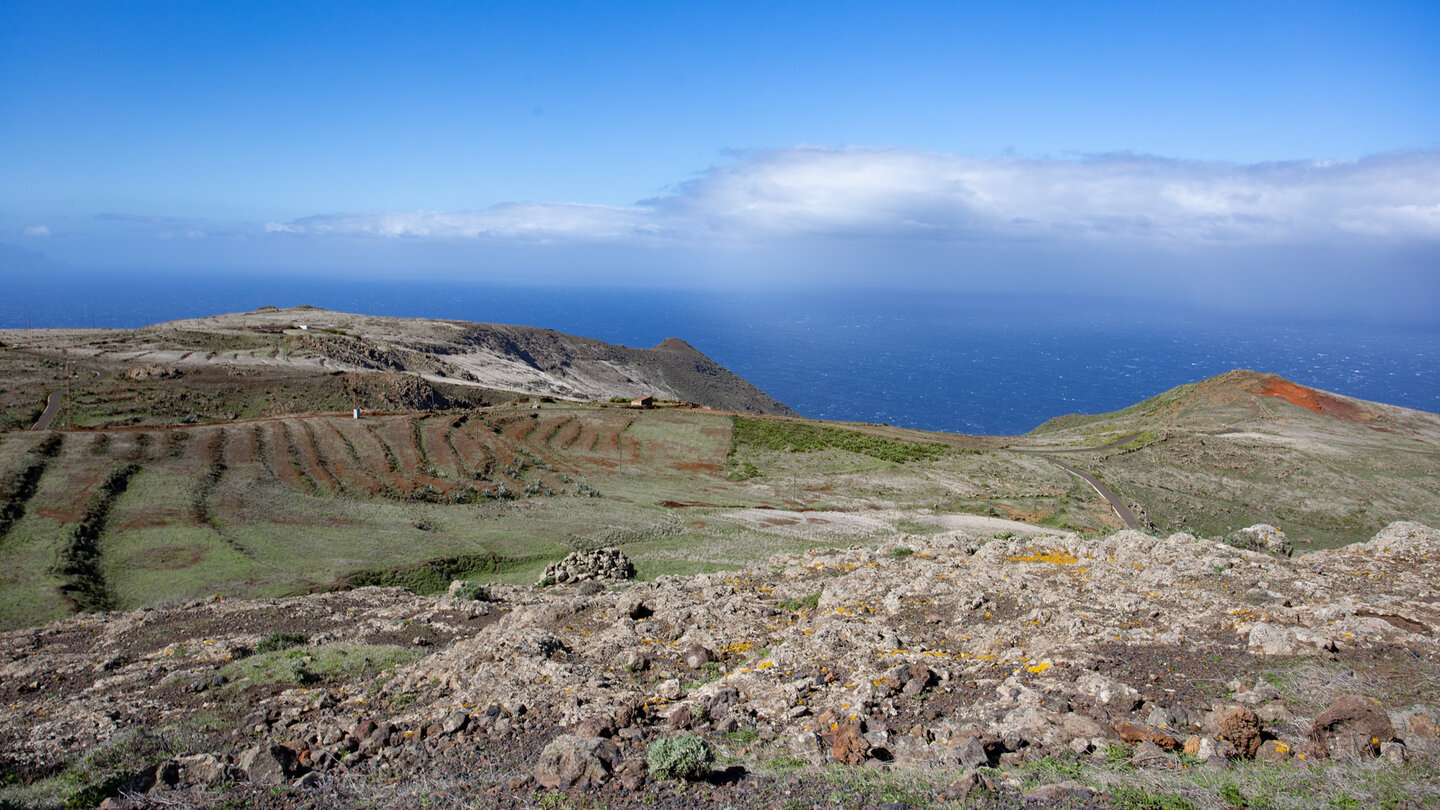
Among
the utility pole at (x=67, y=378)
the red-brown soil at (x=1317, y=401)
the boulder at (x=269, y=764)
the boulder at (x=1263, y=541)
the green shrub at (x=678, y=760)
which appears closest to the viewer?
the green shrub at (x=678, y=760)

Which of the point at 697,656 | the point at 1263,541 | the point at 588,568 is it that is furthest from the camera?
the point at 1263,541

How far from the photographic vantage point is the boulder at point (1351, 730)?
7426 mm

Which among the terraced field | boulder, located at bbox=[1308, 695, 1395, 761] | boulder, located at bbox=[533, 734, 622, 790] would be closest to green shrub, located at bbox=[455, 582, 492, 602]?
the terraced field

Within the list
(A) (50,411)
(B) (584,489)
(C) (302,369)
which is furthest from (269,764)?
(C) (302,369)

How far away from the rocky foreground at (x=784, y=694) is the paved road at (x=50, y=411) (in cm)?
3583

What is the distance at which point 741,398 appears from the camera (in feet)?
376

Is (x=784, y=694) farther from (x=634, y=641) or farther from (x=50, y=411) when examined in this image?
(x=50, y=411)

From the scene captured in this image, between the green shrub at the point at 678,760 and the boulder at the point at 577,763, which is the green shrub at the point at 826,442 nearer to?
the boulder at the point at 577,763

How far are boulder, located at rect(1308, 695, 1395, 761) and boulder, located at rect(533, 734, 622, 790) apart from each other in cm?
803

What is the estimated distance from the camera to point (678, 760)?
7832mm

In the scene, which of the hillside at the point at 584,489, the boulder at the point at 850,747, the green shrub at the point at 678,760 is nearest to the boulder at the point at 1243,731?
A: the boulder at the point at 850,747

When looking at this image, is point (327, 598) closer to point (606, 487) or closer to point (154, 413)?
point (606, 487)

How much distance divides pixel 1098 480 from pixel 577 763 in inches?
1818

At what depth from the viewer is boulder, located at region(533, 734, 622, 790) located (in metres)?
7.90
